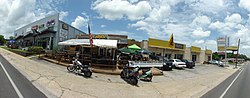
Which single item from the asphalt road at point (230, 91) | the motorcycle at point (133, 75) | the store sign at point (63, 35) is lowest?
the asphalt road at point (230, 91)

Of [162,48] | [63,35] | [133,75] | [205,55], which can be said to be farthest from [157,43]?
[205,55]

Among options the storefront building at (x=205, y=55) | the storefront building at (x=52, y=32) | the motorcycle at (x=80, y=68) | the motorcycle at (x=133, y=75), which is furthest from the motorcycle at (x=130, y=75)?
the storefront building at (x=205, y=55)

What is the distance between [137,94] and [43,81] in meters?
4.93

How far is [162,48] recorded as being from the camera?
37906 mm

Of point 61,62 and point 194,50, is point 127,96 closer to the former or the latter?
point 61,62

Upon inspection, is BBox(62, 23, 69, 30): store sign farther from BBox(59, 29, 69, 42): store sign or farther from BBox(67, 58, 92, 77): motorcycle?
BBox(67, 58, 92, 77): motorcycle

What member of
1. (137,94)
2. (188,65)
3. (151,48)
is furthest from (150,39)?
(137,94)

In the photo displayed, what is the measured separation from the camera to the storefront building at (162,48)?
34.2 m

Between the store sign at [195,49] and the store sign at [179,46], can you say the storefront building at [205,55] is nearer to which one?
the store sign at [195,49]

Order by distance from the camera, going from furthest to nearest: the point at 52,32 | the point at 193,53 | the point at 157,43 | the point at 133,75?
1. the point at 193,53
2. the point at 52,32
3. the point at 157,43
4. the point at 133,75

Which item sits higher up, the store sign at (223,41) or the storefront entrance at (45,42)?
the store sign at (223,41)

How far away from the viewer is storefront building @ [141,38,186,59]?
34.2 meters

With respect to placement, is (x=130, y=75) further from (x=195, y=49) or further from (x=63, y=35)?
(x=195, y=49)

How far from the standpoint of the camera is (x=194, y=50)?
52.2 meters
